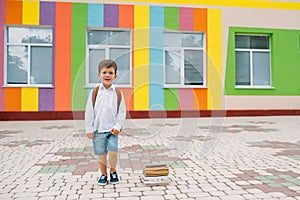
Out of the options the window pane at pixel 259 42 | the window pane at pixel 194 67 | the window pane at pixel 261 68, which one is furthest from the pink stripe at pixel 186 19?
the window pane at pixel 261 68

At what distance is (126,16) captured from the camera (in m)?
10.7

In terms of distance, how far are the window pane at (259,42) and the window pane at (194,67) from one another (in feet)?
7.16

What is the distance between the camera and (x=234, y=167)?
3750 mm

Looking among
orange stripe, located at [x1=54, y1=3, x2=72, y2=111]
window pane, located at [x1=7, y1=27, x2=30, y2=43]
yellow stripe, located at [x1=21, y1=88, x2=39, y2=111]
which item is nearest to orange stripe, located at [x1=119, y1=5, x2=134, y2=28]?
orange stripe, located at [x1=54, y1=3, x2=72, y2=111]

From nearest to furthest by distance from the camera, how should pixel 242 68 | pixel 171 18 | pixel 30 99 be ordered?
pixel 30 99 → pixel 171 18 → pixel 242 68

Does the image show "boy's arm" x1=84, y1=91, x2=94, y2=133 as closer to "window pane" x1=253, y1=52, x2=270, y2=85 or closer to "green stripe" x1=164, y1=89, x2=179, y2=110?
"green stripe" x1=164, y1=89, x2=179, y2=110

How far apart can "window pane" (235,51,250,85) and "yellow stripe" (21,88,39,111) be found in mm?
7080

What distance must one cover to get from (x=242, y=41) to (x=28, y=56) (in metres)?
7.67

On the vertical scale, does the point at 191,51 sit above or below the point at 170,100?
above

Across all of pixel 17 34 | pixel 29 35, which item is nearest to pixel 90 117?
pixel 29 35

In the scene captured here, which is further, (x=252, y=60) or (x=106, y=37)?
(x=252, y=60)

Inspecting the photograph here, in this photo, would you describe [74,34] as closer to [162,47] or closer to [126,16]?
[126,16]

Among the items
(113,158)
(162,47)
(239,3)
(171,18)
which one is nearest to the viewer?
(113,158)

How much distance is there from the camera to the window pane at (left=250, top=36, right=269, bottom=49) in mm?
11867
